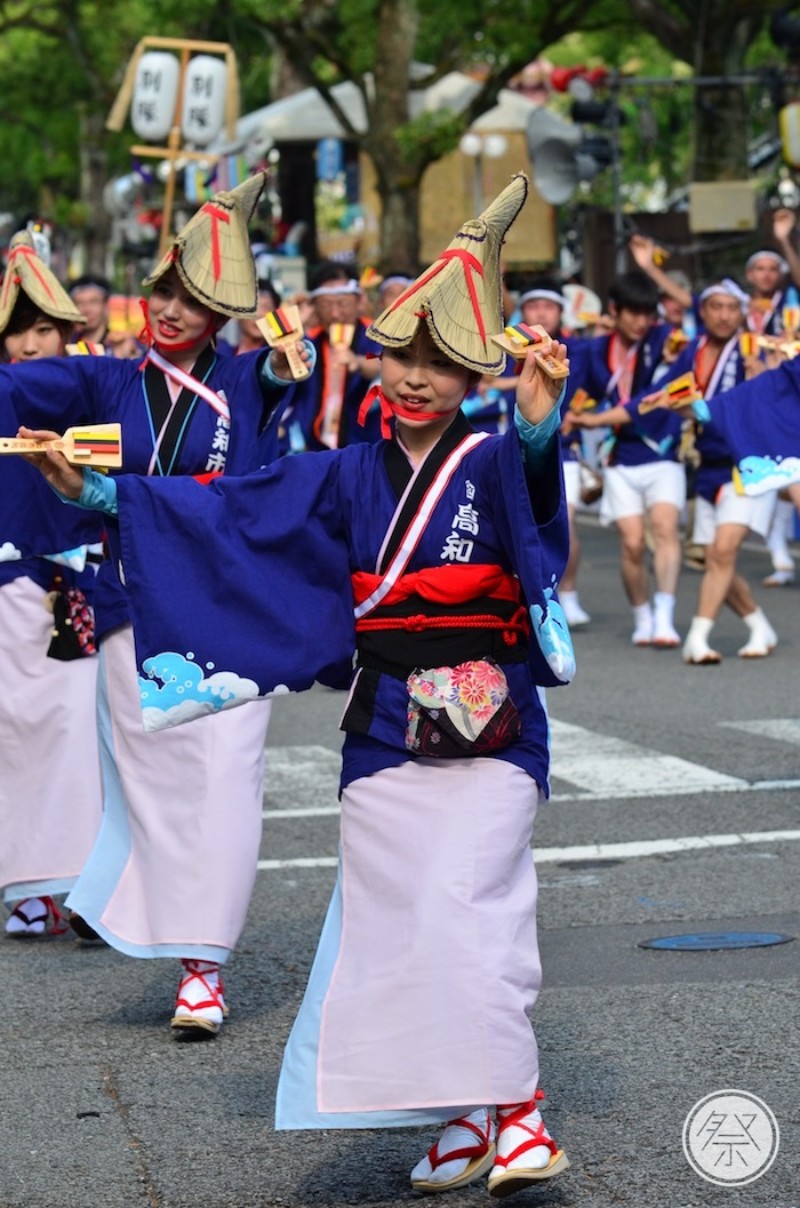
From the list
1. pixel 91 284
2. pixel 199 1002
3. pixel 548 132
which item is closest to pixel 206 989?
pixel 199 1002

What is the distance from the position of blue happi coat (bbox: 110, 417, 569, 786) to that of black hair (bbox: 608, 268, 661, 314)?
805 cm

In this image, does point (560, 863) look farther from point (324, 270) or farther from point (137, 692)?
point (324, 270)

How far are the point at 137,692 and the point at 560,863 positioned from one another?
201 cm

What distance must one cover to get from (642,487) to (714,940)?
6810 mm

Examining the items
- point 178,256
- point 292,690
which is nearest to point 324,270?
point 178,256

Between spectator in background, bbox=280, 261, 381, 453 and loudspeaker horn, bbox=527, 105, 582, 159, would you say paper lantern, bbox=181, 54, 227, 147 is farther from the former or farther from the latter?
spectator in background, bbox=280, 261, 381, 453

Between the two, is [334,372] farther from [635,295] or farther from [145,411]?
[145,411]

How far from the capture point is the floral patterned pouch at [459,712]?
14.0ft

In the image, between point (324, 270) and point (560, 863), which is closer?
point (560, 863)

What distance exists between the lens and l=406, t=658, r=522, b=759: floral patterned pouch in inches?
167

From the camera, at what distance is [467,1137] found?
14.0ft

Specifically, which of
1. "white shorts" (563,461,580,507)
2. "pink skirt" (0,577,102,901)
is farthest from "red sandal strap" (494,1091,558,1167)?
"white shorts" (563,461,580,507)

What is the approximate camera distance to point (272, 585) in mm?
4484

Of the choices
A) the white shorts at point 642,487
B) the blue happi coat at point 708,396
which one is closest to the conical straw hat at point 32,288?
the blue happi coat at point 708,396
